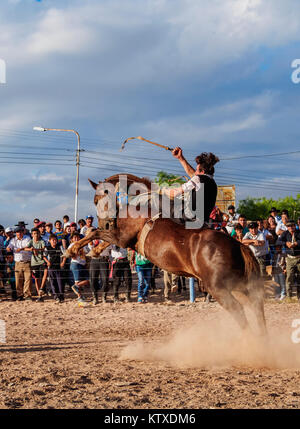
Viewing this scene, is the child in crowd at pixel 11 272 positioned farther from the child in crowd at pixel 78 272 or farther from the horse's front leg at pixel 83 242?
the horse's front leg at pixel 83 242

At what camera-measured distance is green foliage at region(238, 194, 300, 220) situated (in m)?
65.4

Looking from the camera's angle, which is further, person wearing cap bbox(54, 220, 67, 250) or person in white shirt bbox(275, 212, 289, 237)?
person wearing cap bbox(54, 220, 67, 250)

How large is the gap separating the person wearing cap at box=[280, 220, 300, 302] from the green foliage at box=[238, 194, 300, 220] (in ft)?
173

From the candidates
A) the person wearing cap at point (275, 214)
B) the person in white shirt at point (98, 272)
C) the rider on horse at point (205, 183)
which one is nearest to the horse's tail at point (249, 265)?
the rider on horse at point (205, 183)

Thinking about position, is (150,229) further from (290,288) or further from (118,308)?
(290,288)

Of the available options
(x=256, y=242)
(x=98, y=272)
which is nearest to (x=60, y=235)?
(x=98, y=272)

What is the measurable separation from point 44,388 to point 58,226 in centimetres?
918

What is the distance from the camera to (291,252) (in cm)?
1148

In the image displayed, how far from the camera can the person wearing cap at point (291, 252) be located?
11.4 meters

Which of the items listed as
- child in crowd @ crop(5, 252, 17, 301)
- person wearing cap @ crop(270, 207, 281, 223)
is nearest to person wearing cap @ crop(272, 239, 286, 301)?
person wearing cap @ crop(270, 207, 281, 223)

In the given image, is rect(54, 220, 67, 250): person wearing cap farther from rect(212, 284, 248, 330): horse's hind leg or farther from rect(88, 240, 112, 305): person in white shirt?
rect(212, 284, 248, 330): horse's hind leg

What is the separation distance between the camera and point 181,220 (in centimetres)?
642

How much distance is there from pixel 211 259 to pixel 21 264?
796 centimetres
